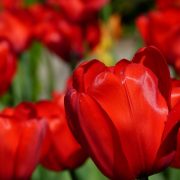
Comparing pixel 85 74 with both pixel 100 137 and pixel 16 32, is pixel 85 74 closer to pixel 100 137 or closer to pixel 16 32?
pixel 100 137

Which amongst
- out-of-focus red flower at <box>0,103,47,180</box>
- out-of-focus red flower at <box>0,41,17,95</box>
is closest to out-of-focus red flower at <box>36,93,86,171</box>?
out-of-focus red flower at <box>0,103,47,180</box>

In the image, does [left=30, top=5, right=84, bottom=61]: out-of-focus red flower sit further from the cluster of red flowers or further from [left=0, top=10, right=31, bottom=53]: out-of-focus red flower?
the cluster of red flowers

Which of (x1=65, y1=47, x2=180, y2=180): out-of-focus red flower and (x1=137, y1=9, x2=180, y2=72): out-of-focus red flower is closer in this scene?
(x1=65, y1=47, x2=180, y2=180): out-of-focus red flower

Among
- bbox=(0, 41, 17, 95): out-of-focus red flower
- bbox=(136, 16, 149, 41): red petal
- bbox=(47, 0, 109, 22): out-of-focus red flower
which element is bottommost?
bbox=(47, 0, 109, 22): out-of-focus red flower

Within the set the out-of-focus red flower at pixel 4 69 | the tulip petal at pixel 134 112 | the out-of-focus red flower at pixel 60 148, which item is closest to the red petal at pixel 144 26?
the out-of-focus red flower at pixel 4 69

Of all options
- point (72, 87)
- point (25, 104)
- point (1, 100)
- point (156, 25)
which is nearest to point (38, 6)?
point (1, 100)

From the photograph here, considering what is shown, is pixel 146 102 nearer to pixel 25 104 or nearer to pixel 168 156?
pixel 168 156
